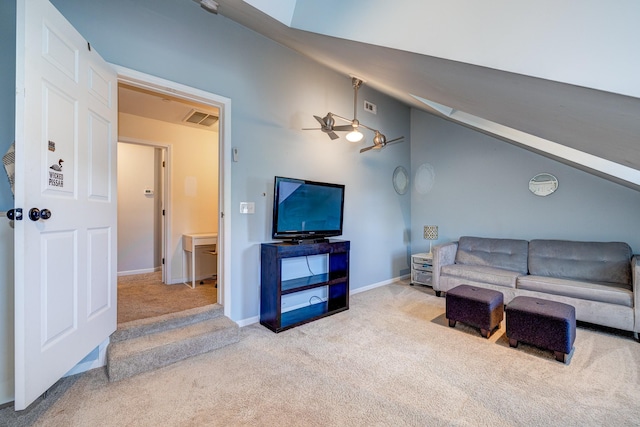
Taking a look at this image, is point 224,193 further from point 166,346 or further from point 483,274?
point 483,274

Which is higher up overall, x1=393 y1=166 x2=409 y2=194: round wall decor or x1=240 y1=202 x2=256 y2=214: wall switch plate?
x1=393 y1=166 x2=409 y2=194: round wall decor

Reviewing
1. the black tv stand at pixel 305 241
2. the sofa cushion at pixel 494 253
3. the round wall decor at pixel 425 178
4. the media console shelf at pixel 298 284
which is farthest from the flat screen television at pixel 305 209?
the round wall decor at pixel 425 178

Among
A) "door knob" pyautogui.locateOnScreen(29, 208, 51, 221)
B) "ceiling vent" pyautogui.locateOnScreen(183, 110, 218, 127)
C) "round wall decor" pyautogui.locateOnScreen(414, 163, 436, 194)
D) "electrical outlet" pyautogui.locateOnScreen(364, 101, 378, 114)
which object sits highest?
"electrical outlet" pyautogui.locateOnScreen(364, 101, 378, 114)

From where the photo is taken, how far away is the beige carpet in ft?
5.17

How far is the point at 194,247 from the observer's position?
3902 millimetres

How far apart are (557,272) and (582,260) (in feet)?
0.93

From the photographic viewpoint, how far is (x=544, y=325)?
2.24 meters

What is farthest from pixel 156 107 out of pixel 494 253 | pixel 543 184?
pixel 543 184

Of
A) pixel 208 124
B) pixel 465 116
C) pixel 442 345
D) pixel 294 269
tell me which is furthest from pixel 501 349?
pixel 208 124

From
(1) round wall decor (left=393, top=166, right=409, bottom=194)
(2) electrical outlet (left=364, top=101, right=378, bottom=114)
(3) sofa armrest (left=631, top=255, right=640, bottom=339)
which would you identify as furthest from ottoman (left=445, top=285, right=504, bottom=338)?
(2) electrical outlet (left=364, top=101, right=378, bottom=114)

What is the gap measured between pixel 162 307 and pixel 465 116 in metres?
4.42

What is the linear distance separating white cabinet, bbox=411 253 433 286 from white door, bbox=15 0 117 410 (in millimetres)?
3958

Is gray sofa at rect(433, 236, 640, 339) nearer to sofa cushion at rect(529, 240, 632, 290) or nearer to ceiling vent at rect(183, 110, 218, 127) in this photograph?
sofa cushion at rect(529, 240, 632, 290)

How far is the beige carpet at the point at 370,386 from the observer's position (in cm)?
158
